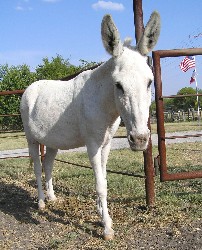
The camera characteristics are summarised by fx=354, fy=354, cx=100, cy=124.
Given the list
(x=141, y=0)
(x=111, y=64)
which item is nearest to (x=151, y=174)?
(x=111, y=64)

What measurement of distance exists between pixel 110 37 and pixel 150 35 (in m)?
0.39

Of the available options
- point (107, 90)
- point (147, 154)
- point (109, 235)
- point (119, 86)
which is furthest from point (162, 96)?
point (109, 235)

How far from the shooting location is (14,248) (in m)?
3.30

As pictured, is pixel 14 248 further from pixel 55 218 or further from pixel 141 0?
pixel 141 0

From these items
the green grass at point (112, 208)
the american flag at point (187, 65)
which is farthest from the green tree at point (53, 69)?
the green grass at point (112, 208)

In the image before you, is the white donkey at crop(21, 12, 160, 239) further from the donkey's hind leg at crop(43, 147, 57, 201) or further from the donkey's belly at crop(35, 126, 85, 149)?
the donkey's hind leg at crop(43, 147, 57, 201)

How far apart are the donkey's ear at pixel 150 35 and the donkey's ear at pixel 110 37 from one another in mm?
218

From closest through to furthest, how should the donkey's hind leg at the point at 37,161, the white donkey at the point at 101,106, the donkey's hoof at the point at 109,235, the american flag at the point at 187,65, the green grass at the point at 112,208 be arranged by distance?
1. the white donkey at the point at 101,106
2. the donkey's hoof at the point at 109,235
3. the green grass at the point at 112,208
4. the donkey's hind leg at the point at 37,161
5. the american flag at the point at 187,65

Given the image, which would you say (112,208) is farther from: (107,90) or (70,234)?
(107,90)

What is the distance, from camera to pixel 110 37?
3.10 m

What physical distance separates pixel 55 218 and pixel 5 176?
10.3 feet

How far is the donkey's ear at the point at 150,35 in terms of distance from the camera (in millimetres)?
3191

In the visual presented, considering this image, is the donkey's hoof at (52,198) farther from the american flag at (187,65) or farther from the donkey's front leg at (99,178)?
the american flag at (187,65)

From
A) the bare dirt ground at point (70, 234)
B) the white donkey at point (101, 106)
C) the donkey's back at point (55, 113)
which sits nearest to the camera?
the white donkey at point (101, 106)
